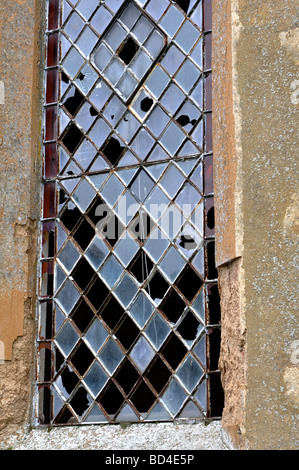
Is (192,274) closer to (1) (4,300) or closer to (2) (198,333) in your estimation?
(2) (198,333)

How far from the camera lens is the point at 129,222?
3145 millimetres

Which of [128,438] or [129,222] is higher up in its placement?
[129,222]

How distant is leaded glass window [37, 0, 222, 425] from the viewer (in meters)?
2.92

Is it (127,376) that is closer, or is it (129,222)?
(127,376)

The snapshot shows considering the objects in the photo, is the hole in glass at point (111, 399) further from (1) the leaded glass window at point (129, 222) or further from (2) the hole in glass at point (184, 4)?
(2) the hole in glass at point (184, 4)

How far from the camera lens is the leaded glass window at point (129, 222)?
2.92 meters

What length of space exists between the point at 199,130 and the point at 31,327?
3.89 ft

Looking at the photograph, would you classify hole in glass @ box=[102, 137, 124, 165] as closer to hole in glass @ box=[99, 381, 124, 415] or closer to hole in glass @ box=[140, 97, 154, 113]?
hole in glass @ box=[140, 97, 154, 113]

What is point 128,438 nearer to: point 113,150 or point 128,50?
point 113,150

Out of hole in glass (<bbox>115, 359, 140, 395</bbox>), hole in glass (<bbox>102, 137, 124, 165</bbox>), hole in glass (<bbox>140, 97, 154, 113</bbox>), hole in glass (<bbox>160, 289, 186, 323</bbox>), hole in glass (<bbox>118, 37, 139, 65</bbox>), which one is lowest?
hole in glass (<bbox>115, 359, 140, 395</bbox>)

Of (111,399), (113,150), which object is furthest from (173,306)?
(113,150)

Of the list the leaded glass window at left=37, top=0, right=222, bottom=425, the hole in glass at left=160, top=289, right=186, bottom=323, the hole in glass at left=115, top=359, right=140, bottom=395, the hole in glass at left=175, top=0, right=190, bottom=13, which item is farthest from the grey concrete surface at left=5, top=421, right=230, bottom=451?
the hole in glass at left=175, top=0, right=190, bottom=13

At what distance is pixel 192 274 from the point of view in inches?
116

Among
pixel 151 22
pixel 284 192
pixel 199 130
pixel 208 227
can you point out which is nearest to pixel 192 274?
pixel 208 227
